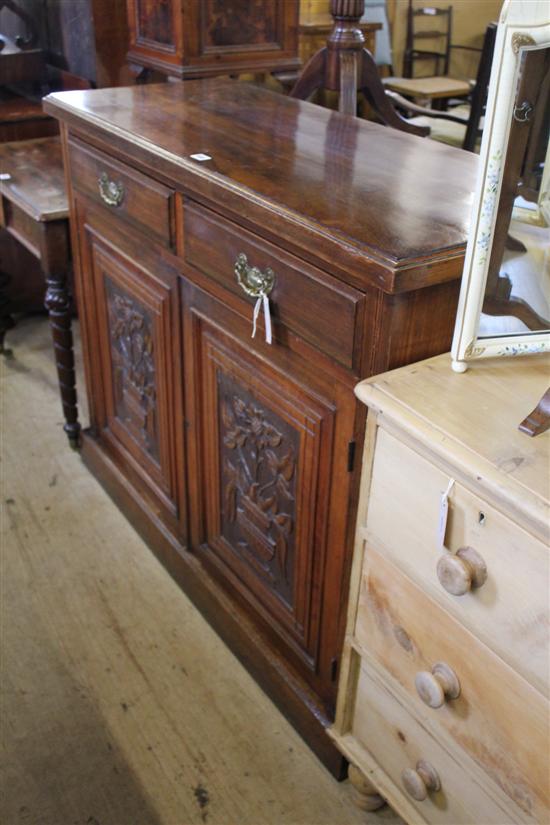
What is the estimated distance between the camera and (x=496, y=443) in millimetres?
855

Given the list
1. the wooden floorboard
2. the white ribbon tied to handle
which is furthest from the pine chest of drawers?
the wooden floorboard

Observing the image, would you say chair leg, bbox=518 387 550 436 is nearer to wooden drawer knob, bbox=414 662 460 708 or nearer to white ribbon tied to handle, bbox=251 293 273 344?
wooden drawer knob, bbox=414 662 460 708

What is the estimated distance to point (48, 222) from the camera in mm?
1842

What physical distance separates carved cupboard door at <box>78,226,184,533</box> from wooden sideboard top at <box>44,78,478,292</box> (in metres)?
0.25

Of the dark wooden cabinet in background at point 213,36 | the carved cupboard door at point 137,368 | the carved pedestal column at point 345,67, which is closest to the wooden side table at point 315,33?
the dark wooden cabinet in background at point 213,36

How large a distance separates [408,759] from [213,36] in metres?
1.75

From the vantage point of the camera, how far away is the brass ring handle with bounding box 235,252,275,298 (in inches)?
44.8

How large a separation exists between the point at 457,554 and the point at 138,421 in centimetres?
107

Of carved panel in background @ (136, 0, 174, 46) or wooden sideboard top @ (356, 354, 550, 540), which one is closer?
wooden sideboard top @ (356, 354, 550, 540)

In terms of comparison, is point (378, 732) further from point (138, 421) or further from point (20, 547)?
point (20, 547)

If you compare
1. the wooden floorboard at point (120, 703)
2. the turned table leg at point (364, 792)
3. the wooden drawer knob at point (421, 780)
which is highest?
the wooden drawer knob at point (421, 780)

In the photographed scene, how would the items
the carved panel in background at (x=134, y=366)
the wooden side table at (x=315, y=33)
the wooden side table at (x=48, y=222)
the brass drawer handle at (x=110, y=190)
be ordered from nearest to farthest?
the brass drawer handle at (x=110, y=190), the carved panel in background at (x=134, y=366), the wooden side table at (x=48, y=222), the wooden side table at (x=315, y=33)

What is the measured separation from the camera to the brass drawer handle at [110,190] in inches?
59.4

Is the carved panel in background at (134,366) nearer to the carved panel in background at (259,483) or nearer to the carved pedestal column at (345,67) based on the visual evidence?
the carved panel in background at (259,483)
